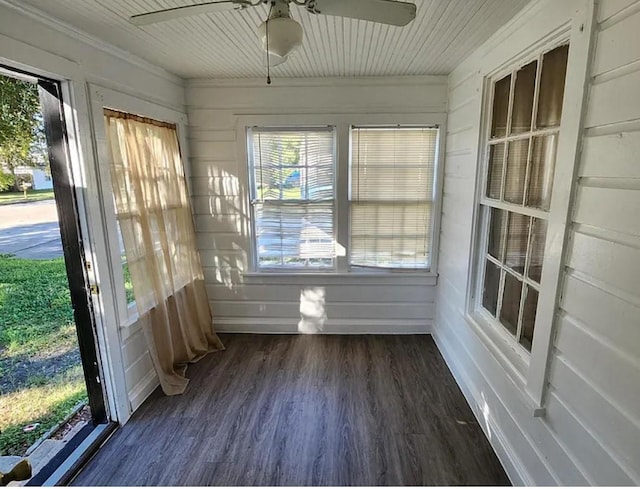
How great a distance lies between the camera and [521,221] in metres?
1.89

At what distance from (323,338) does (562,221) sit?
2.40 metres

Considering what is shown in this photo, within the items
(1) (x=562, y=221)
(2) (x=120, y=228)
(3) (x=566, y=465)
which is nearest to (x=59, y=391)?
(2) (x=120, y=228)

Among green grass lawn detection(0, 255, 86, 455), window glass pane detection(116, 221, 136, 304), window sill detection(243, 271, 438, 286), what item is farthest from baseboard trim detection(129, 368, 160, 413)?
window sill detection(243, 271, 438, 286)

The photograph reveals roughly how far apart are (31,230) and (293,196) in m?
1.91

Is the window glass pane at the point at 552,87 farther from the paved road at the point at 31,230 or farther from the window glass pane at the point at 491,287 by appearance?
the paved road at the point at 31,230

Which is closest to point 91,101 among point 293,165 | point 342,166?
point 293,165

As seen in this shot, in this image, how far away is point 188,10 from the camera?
1.24m

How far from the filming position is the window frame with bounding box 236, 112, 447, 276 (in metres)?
2.99

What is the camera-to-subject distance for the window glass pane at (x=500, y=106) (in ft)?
6.70

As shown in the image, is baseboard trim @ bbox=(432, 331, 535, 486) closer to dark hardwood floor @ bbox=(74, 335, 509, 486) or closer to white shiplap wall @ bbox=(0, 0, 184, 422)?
dark hardwood floor @ bbox=(74, 335, 509, 486)

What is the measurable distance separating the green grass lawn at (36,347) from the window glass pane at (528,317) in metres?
2.66

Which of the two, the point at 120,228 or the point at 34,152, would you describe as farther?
the point at 120,228

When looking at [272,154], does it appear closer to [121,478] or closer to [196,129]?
[196,129]

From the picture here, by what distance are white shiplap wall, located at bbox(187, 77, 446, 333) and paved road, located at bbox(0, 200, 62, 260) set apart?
1295 mm
